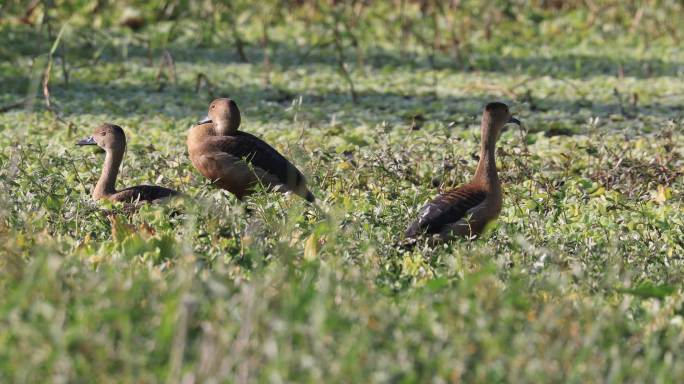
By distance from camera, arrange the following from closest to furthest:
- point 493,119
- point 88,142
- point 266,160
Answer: point 493,119, point 266,160, point 88,142

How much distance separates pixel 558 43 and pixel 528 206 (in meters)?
6.30

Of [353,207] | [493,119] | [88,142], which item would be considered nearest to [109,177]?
[88,142]

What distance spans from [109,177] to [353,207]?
4.29 feet

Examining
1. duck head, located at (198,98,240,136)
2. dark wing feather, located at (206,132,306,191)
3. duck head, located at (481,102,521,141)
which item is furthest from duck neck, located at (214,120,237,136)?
duck head, located at (481,102,521,141)

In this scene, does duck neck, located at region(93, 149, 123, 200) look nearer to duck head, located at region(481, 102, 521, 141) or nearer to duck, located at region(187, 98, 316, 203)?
duck, located at region(187, 98, 316, 203)

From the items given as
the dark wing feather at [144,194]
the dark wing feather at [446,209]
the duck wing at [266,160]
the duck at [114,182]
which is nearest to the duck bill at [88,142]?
the duck at [114,182]

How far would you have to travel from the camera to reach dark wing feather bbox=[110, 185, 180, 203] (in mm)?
6188

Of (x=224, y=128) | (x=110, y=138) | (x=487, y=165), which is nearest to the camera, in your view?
(x=487, y=165)

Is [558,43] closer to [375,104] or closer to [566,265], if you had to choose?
[375,104]

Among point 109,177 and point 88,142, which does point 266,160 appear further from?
point 88,142

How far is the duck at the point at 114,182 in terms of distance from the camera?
6.21 m

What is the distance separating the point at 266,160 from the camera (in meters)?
Answer: 6.67

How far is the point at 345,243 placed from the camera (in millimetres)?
5348

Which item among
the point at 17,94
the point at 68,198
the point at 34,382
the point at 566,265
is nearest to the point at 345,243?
the point at 566,265
